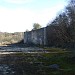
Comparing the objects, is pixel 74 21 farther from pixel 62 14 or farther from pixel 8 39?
pixel 8 39

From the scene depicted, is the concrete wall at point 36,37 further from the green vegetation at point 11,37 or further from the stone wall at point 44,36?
the green vegetation at point 11,37

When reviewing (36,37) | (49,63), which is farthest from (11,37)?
(49,63)

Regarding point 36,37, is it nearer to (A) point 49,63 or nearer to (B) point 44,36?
(B) point 44,36

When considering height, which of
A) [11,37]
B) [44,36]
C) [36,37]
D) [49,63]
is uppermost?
[11,37]

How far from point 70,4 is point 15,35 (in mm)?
113004

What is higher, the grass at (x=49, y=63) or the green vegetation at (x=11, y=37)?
the green vegetation at (x=11, y=37)

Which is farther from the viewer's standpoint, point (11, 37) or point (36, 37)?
point (11, 37)

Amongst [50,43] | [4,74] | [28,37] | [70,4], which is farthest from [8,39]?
[4,74]

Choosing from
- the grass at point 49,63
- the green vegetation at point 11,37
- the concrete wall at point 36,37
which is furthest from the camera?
the green vegetation at point 11,37

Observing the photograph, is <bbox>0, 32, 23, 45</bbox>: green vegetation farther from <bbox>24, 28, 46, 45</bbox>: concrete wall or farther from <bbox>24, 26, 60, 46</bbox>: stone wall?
<bbox>24, 26, 60, 46</bbox>: stone wall

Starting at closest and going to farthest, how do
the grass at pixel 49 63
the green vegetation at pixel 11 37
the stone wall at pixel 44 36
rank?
1. the grass at pixel 49 63
2. the stone wall at pixel 44 36
3. the green vegetation at pixel 11 37

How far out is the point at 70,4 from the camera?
4834 cm

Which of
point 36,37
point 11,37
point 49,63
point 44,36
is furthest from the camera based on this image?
point 11,37

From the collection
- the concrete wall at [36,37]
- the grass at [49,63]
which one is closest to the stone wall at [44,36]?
the concrete wall at [36,37]
